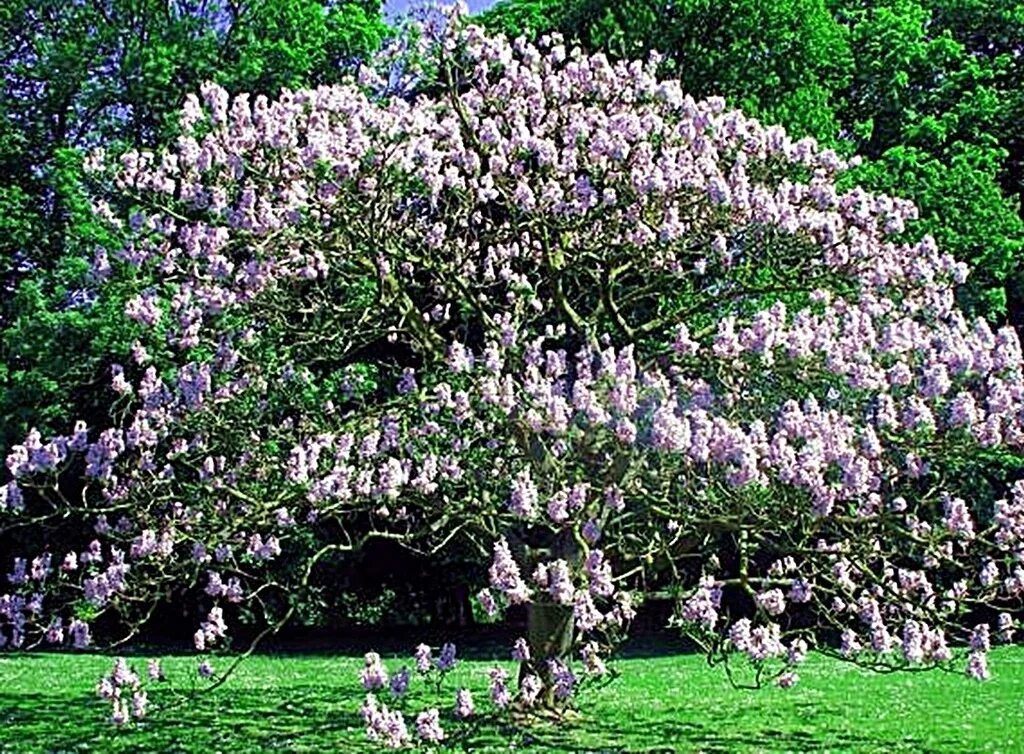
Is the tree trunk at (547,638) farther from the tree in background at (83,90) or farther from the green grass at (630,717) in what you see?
the tree in background at (83,90)

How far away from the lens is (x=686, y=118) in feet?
34.9

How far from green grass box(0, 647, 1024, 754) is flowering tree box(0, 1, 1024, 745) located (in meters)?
0.98

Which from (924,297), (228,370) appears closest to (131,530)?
(228,370)

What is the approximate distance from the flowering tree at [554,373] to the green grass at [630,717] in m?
0.98

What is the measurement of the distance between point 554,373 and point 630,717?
4.42 meters

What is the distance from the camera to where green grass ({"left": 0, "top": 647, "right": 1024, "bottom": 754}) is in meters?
10.3

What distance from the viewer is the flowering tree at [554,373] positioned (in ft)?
28.6

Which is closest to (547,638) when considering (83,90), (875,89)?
(83,90)

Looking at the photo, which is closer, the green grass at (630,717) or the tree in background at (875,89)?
the green grass at (630,717)

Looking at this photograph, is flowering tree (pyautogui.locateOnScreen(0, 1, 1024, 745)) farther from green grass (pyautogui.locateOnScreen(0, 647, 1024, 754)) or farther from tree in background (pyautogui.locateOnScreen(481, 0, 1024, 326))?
tree in background (pyautogui.locateOnScreen(481, 0, 1024, 326))

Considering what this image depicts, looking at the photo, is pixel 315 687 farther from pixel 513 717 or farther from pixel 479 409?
pixel 479 409

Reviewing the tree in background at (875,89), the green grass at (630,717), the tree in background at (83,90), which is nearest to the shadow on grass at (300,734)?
the green grass at (630,717)

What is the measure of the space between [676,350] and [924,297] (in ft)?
7.31

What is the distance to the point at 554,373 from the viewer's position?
9.05 metres
